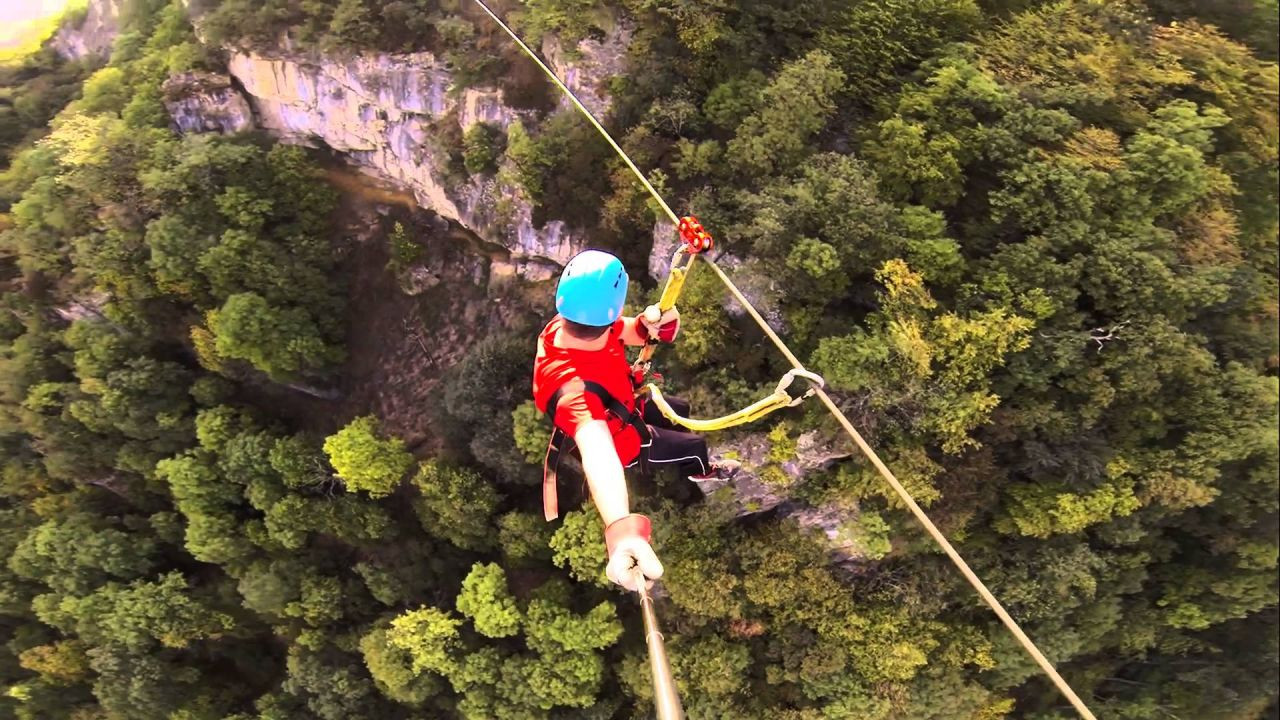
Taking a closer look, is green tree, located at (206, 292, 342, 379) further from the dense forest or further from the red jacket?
the red jacket

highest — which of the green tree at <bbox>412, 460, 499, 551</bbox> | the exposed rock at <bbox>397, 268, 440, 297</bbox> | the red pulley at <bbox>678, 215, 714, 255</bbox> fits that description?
the red pulley at <bbox>678, 215, 714, 255</bbox>

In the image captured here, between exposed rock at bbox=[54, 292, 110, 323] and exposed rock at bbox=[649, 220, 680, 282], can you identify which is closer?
exposed rock at bbox=[649, 220, 680, 282]

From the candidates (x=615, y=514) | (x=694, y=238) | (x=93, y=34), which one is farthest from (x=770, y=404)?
(x=93, y=34)

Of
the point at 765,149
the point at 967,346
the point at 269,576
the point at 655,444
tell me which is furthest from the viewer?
the point at 269,576

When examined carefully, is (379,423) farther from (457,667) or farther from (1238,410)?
(1238,410)

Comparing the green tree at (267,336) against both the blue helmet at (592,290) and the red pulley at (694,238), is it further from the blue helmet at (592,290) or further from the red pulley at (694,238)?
the blue helmet at (592,290)

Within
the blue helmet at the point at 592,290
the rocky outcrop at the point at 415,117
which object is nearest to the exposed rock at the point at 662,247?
the rocky outcrop at the point at 415,117

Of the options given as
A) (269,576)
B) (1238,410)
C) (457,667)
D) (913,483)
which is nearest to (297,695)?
(269,576)

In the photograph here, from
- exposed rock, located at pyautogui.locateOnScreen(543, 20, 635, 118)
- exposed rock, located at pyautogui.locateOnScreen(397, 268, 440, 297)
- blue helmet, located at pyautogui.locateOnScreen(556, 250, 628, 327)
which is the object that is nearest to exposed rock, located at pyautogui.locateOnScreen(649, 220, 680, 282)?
exposed rock, located at pyautogui.locateOnScreen(543, 20, 635, 118)
